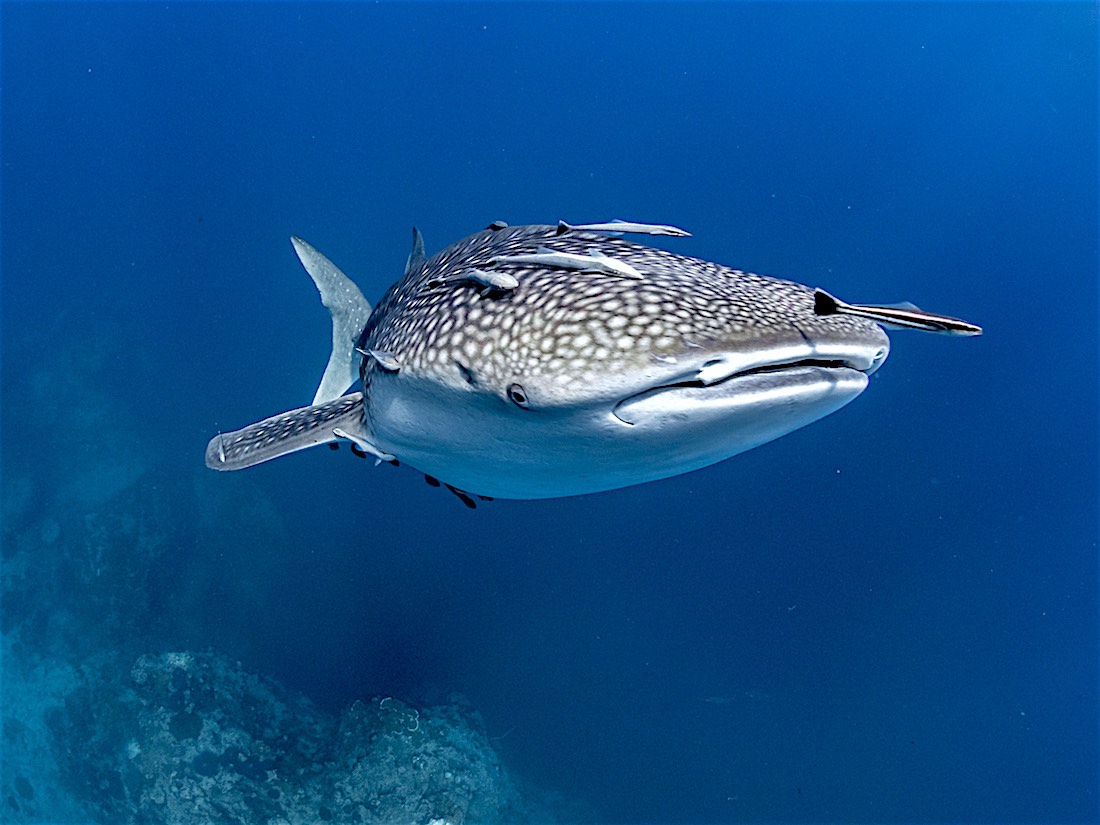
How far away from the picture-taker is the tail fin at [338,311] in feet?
15.1

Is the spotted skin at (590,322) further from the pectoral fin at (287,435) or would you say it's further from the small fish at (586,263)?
the pectoral fin at (287,435)

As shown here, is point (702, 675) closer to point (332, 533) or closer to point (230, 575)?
point (332, 533)

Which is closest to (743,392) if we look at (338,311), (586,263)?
(586,263)

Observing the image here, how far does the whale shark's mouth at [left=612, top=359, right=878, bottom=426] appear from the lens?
1.68 m

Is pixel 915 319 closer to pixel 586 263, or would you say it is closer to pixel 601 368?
pixel 601 368

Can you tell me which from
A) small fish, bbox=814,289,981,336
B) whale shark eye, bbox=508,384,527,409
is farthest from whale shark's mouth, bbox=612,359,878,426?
whale shark eye, bbox=508,384,527,409

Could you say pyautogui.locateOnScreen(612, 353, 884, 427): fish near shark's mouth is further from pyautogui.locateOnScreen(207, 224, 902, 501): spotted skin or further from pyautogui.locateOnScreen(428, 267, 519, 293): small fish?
pyautogui.locateOnScreen(428, 267, 519, 293): small fish

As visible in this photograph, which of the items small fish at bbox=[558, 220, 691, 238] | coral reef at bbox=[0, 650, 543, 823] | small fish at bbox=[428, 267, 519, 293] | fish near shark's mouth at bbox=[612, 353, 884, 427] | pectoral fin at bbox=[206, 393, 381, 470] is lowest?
coral reef at bbox=[0, 650, 543, 823]

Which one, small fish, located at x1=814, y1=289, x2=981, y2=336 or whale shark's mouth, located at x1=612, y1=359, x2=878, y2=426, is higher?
small fish, located at x1=814, y1=289, x2=981, y2=336

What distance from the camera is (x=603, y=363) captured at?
175 cm

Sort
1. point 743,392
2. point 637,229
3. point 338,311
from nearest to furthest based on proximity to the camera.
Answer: point 743,392 → point 637,229 → point 338,311

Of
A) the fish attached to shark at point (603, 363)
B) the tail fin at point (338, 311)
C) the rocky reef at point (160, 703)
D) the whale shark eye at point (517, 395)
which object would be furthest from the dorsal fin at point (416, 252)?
the rocky reef at point (160, 703)

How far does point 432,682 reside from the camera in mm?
10836

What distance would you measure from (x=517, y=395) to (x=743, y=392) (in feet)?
2.04
